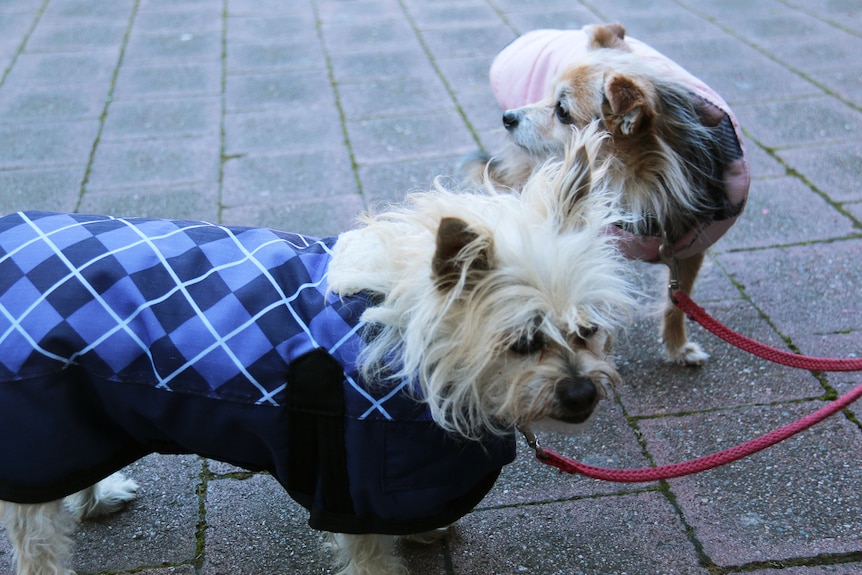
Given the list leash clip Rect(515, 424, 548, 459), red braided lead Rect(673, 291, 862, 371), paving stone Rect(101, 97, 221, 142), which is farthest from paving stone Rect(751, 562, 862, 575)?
paving stone Rect(101, 97, 221, 142)

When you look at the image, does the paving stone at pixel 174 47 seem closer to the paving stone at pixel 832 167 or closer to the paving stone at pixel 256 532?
the paving stone at pixel 832 167

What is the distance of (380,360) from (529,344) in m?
0.40

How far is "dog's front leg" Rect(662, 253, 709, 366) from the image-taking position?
3539mm

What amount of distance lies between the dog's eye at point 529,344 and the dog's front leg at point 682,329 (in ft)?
5.63

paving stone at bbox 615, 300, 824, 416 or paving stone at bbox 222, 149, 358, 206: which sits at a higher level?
paving stone at bbox 615, 300, 824, 416

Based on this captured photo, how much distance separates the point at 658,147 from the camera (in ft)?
10.4

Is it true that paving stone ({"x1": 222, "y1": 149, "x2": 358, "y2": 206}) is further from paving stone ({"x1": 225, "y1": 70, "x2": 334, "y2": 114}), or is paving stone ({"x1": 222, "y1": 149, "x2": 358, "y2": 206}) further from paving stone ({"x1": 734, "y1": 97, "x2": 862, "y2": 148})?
paving stone ({"x1": 734, "y1": 97, "x2": 862, "y2": 148})

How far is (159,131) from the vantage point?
18.9ft

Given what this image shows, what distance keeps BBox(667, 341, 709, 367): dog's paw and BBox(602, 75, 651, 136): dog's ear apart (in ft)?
3.55

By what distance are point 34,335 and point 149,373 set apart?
0.99ft

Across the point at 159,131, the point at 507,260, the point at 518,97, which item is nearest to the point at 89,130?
the point at 159,131

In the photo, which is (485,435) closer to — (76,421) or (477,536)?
Result: (477,536)

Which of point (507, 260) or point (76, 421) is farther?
point (76, 421)

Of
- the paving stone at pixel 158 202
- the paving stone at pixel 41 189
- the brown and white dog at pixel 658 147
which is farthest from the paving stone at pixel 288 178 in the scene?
the brown and white dog at pixel 658 147
